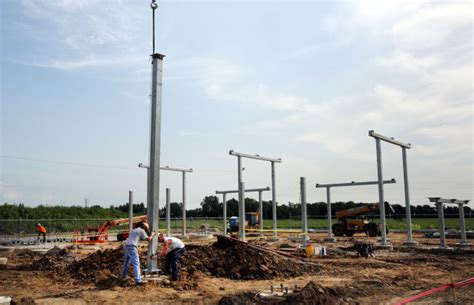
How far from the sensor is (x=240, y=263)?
43.9 feet

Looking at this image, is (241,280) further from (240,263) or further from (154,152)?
(154,152)

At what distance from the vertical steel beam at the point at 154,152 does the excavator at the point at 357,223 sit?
925 inches

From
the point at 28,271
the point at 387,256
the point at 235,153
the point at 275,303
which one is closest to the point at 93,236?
the point at 235,153

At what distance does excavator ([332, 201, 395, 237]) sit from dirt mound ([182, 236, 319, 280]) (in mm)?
19639

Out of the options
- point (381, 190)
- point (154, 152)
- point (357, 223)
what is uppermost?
point (154, 152)

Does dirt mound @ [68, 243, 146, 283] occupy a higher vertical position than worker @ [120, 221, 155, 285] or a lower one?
lower

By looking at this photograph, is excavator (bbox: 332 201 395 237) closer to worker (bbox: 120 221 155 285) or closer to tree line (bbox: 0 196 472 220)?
tree line (bbox: 0 196 472 220)

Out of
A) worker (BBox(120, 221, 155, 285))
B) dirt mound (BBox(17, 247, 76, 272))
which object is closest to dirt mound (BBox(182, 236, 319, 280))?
worker (BBox(120, 221, 155, 285))

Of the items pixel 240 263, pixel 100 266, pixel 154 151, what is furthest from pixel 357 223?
pixel 154 151

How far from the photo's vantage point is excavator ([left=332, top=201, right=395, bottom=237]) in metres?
32.3

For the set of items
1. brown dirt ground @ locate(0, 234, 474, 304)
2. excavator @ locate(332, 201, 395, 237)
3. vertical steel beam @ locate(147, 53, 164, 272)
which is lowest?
brown dirt ground @ locate(0, 234, 474, 304)

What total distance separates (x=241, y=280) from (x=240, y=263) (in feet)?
3.36

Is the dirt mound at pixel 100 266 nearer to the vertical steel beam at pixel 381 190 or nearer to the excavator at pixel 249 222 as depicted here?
the vertical steel beam at pixel 381 190

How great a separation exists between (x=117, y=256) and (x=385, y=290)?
834 centimetres
